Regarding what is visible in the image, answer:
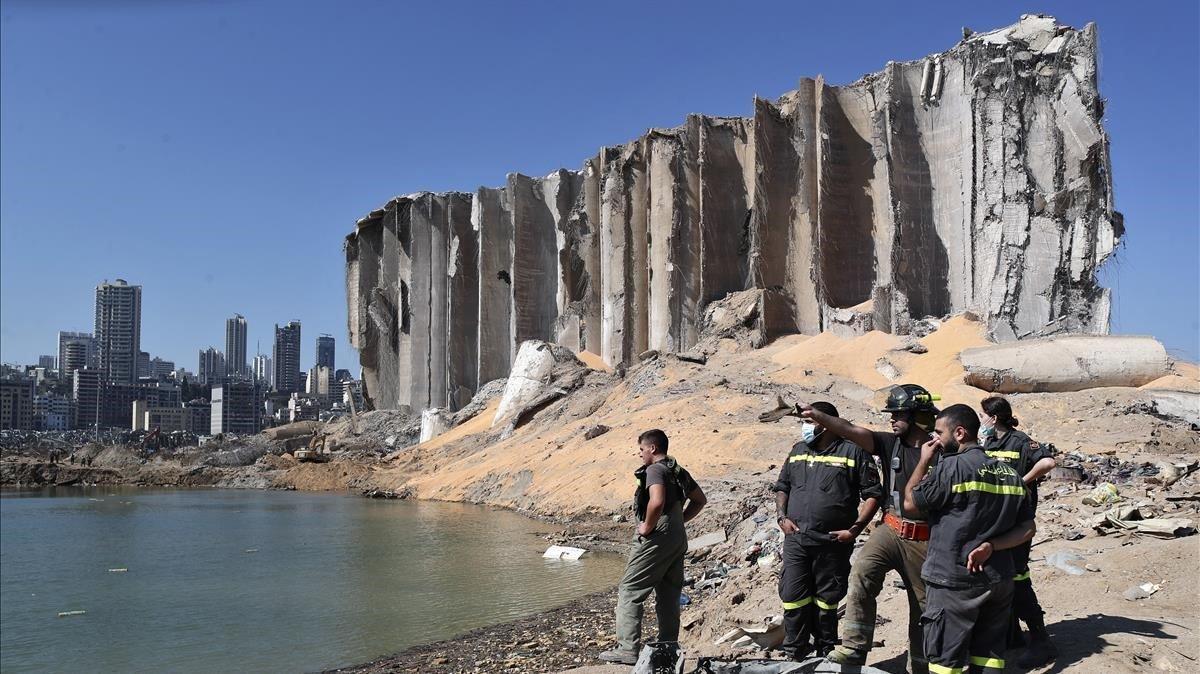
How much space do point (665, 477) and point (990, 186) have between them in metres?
21.6

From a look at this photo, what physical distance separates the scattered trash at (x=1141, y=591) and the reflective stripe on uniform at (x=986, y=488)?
7.39 feet

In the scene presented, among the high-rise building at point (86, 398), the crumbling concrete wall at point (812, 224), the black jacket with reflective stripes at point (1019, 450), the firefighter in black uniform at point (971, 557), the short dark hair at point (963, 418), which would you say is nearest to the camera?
the firefighter in black uniform at point (971, 557)

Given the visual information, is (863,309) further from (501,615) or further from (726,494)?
(501,615)

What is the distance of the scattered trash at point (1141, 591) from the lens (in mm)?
5566

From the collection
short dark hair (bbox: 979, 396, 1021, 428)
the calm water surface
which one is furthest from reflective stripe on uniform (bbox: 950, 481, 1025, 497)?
the calm water surface

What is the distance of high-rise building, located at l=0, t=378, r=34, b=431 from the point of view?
114812mm

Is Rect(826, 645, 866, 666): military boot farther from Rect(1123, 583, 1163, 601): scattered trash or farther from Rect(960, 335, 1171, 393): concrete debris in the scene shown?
Rect(960, 335, 1171, 393): concrete debris

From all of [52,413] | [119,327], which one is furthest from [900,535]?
[119,327]

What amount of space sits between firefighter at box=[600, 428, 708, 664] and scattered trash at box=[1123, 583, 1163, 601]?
2.72 metres

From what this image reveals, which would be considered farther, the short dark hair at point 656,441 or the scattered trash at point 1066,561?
the scattered trash at point 1066,561

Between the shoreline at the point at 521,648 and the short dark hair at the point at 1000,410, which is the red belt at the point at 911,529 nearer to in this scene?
the short dark hair at the point at 1000,410

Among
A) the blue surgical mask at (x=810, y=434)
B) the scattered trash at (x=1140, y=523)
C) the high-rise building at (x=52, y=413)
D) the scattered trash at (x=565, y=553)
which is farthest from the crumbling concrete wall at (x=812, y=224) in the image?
the high-rise building at (x=52, y=413)

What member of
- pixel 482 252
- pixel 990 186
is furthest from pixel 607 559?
pixel 482 252

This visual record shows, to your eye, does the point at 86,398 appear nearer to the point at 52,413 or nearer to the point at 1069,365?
the point at 52,413
